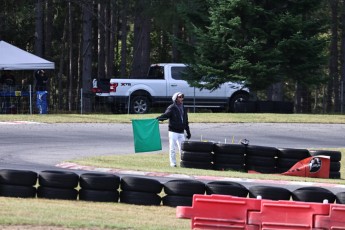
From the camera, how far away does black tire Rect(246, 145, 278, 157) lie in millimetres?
19547

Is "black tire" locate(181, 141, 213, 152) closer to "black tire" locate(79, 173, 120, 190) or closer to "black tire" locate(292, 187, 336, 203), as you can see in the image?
"black tire" locate(79, 173, 120, 190)

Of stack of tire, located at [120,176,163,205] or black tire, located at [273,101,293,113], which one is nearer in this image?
stack of tire, located at [120,176,163,205]

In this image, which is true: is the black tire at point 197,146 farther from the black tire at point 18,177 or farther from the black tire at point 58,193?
the black tire at point 18,177

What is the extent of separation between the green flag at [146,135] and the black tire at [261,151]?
2696 millimetres

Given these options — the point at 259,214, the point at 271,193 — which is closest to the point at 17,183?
the point at 271,193

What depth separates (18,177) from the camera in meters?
13.6

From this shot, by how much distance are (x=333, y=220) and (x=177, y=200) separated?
3244mm

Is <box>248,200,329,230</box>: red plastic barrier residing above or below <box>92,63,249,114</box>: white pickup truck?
below

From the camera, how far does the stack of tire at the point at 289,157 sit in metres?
19.6

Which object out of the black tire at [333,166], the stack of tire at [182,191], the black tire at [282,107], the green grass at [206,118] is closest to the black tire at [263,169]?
the black tire at [333,166]

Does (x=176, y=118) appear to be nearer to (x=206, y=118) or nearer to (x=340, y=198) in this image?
(x=340, y=198)

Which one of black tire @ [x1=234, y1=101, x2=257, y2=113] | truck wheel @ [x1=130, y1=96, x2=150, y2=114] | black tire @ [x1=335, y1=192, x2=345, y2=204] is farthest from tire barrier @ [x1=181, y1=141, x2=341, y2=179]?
truck wheel @ [x1=130, y1=96, x2=150, y2=114]

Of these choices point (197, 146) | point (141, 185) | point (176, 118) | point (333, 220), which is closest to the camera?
point (333, 220)

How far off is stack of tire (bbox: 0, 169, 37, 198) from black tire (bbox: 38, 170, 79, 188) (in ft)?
0.51
